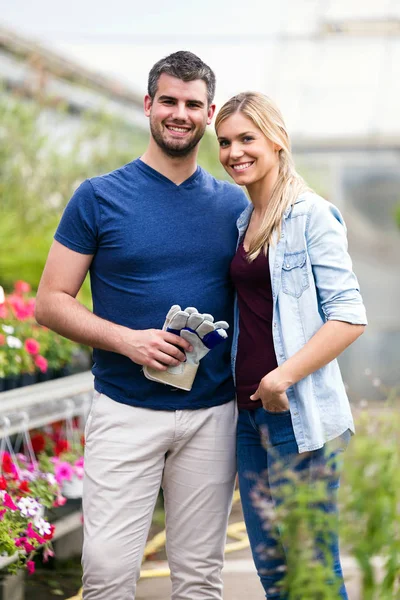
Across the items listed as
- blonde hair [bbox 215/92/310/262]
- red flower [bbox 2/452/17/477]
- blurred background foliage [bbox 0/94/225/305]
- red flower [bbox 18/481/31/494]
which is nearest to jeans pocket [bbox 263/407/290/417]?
blonde hair [bbox 215/92/310/262]

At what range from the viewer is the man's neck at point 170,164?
257 centimetres

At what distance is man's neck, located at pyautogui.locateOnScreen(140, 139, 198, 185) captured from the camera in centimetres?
257

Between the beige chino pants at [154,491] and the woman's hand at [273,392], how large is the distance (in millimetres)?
280

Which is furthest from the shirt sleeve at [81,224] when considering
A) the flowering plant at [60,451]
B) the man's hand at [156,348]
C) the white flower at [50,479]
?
the flowering plant at [60,451]

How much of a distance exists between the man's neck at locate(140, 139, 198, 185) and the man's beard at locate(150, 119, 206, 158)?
0.06ft

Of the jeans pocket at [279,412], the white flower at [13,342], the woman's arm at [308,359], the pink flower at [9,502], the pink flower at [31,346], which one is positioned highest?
the woman's arm at [308,359]

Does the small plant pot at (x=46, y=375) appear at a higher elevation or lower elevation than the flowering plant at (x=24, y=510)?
higher

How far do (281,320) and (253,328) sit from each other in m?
0.12

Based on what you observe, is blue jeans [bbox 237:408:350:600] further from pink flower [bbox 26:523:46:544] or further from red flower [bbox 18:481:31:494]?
red flower [bbox 18:481:31:494]

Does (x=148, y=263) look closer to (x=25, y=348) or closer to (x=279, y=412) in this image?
(x=279, y=412)

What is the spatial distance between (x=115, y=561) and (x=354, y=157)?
7.74 m

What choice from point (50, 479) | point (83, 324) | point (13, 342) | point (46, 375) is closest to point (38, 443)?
point (46, 375)

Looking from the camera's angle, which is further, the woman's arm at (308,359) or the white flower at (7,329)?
the white flower at (7,329)

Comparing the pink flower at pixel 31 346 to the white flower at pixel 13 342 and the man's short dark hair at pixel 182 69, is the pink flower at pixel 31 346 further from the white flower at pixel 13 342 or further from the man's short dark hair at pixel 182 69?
the man's short dark hair at pixel 182 69
